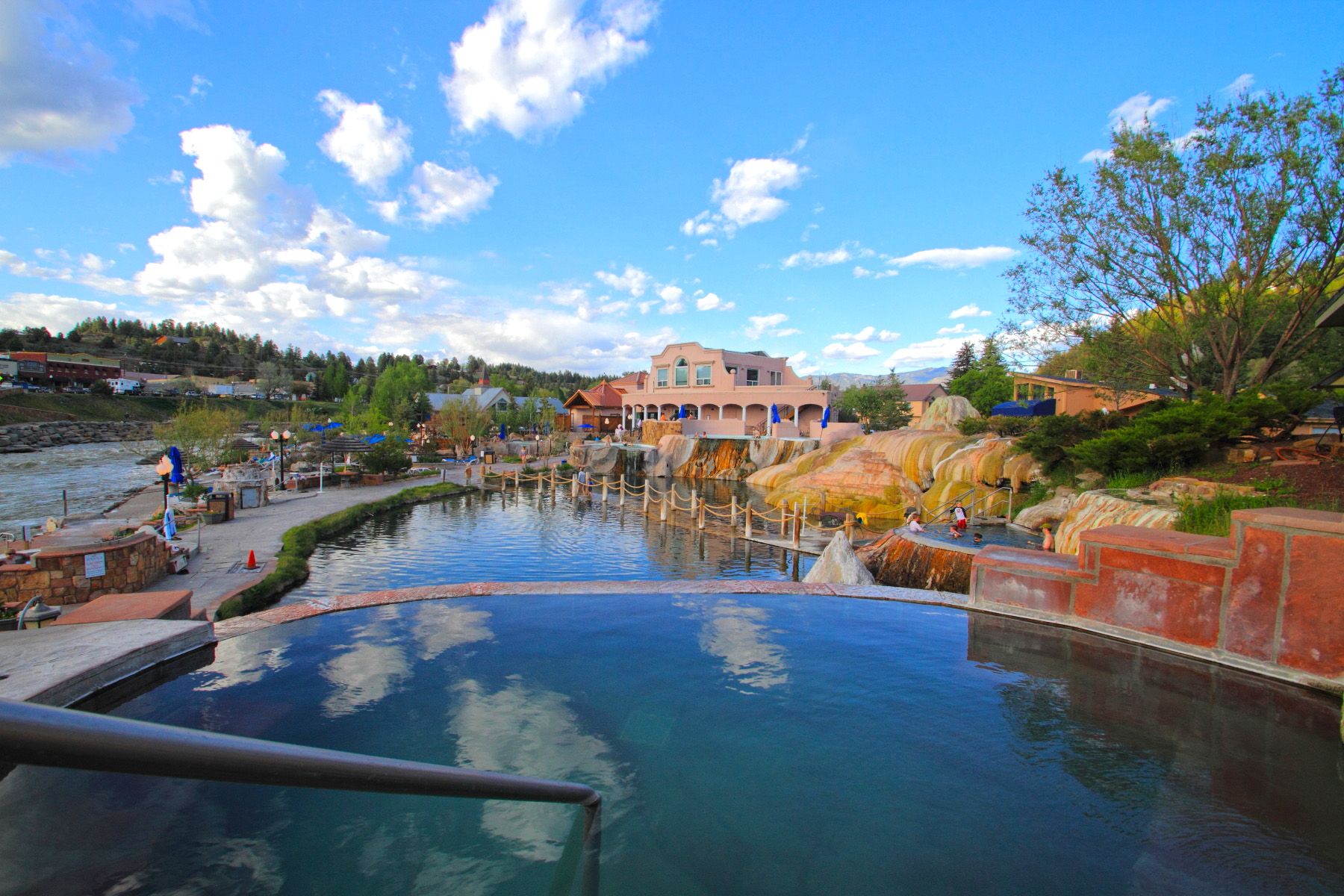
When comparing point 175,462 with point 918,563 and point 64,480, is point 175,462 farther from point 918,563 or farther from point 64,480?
point 64,480

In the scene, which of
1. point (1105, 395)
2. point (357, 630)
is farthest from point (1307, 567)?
point (1105, 395)

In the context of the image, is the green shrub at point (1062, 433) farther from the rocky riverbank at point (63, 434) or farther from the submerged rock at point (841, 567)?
the rocky riverbank at point (63, 434)

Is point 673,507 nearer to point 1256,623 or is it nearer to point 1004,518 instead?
point 1004,518

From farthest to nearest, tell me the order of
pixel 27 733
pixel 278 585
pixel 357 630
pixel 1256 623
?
1. pixel 278 585
2. pixel 357 630
3. pixel 1256 623
4. pixel 27 733

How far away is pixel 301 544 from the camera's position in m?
15.8

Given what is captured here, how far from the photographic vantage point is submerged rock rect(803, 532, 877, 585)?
13141 mm

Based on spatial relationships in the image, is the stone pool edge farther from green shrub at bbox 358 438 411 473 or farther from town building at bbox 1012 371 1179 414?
town building at bbox 1012 371 1179 414

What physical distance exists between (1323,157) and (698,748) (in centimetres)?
2138

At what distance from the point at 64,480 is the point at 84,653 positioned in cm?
3414

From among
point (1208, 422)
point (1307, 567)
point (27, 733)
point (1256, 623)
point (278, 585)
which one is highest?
point (1208, 422)

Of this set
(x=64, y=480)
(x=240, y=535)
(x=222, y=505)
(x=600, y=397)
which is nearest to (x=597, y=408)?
(x=600, y=397)

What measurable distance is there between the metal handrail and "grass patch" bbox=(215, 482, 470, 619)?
404 inches

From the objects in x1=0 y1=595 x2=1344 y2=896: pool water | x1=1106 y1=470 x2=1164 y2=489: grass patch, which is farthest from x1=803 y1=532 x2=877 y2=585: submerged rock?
x1=1106 y1=470 x2=1164 y2=489: grass patch

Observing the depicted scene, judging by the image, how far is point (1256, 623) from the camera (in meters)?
6.45
